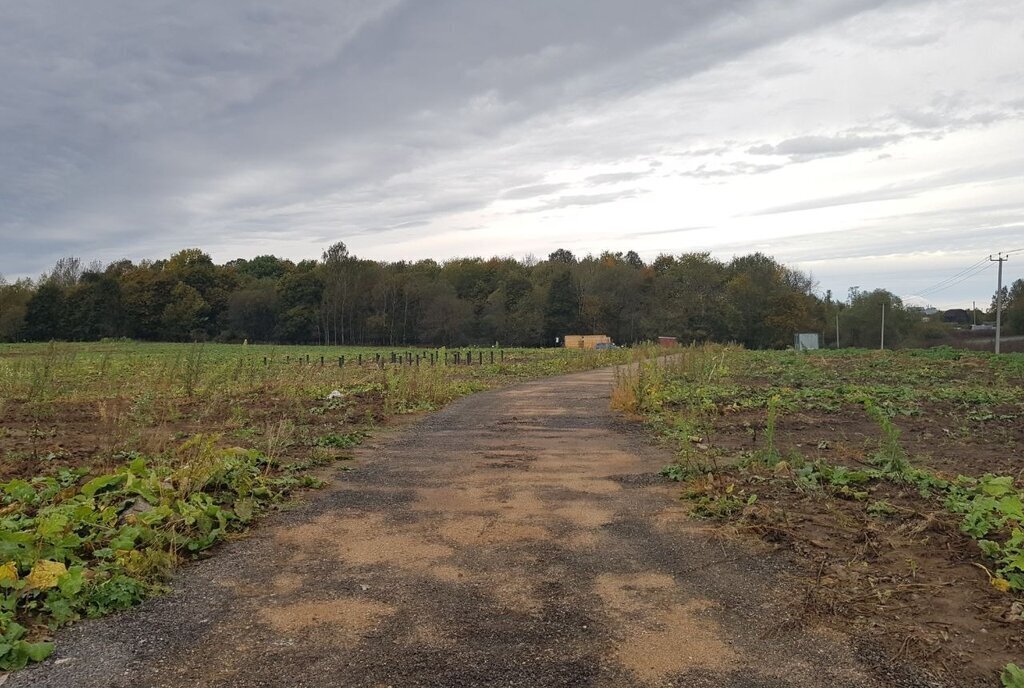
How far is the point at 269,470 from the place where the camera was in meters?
7.55

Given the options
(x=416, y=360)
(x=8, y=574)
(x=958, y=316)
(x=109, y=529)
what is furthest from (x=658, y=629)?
(x=958, y=316)

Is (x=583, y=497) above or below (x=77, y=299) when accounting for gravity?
below

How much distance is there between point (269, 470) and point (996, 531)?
6530mm

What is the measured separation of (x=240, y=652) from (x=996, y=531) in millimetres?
5097

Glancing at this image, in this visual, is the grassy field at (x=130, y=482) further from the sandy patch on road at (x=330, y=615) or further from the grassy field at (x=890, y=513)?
the grassy field at (x=890, y=513)

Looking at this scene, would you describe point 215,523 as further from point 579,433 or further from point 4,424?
point 4,424

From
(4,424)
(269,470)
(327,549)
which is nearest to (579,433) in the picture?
(269,470)

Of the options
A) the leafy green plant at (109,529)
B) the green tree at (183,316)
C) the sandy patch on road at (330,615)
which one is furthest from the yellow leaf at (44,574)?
the green tree at (183,316)

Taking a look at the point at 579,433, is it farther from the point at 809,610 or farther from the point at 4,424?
the point at 4,424

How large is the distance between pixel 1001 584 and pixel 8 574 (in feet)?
19.3

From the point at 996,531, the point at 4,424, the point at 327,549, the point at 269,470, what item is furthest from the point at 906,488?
the point at 4,424

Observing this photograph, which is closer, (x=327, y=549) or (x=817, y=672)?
(x=817, y=672)

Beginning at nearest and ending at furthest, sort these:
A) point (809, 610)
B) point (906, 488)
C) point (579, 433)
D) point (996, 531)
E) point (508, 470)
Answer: point (809, 610) < point (996, 531) < point (906, 488) < point (508, 470) < point (579, 433)

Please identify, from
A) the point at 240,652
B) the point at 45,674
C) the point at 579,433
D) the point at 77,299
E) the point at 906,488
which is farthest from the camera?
the point at 77,299
